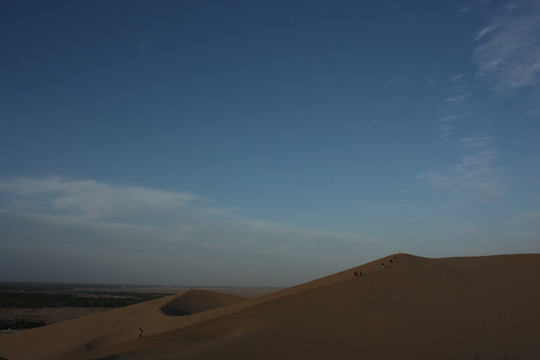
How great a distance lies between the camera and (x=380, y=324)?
15.0m

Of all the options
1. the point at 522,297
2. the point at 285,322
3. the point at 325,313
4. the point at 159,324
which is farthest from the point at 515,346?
the point at 159,324

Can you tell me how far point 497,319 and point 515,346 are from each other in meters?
2.22

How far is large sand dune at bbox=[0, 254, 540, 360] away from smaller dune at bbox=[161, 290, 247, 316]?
553 cm

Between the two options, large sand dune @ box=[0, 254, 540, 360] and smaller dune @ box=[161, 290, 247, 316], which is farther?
smaller dune @ box=[161, 290, 247, 316]

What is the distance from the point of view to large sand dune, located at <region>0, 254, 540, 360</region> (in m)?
13.0

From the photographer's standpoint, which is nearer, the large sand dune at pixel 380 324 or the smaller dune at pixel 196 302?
the large sand dune at pixel 380 324

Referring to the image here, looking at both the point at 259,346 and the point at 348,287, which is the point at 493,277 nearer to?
the point at 348,287

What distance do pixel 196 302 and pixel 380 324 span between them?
2271 cm

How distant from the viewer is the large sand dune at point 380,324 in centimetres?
1299

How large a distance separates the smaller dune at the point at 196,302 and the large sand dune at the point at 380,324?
553 cm

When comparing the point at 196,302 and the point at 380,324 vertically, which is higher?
the point at 380,324

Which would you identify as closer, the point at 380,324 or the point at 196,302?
the point at 380,324

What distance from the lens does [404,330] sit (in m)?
14.2

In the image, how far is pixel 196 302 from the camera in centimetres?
3447
